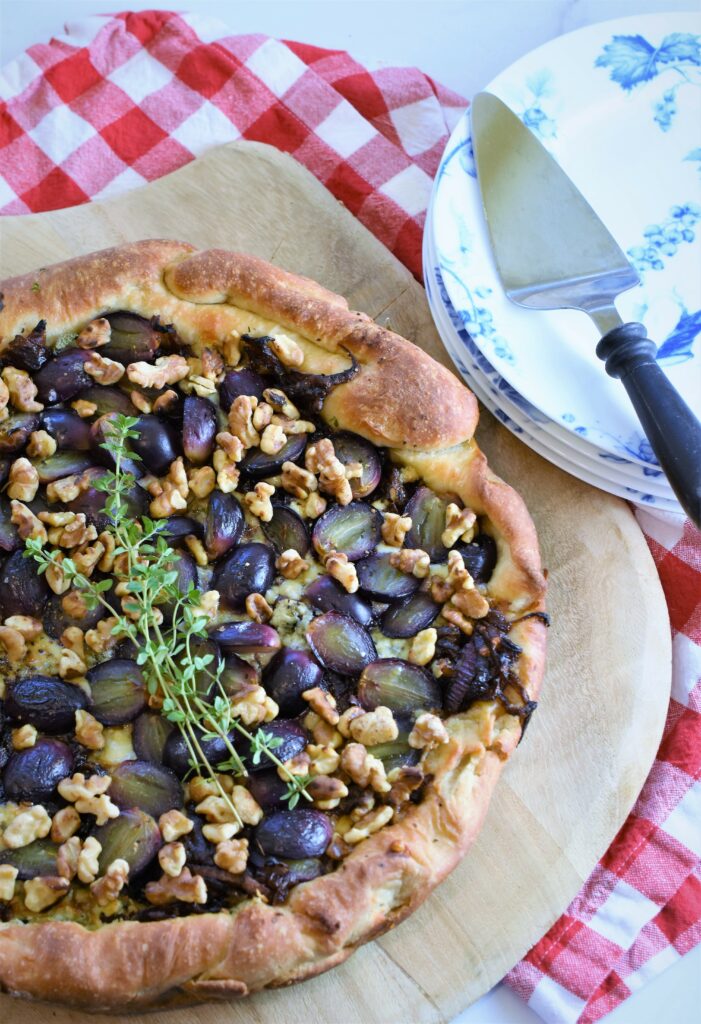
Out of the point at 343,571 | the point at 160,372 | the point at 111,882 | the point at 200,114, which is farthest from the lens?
the point at 200,114

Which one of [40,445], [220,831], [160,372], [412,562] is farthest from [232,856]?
[160,372]

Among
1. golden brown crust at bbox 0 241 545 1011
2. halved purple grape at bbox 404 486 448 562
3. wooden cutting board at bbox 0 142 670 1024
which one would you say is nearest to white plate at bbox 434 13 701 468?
wooden cutting board at bbox 0 142 670 1024

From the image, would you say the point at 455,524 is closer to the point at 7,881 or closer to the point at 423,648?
the point at 423,648

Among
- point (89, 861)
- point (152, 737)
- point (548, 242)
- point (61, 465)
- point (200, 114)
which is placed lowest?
point (89, 861)

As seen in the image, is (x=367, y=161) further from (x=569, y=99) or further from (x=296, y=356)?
(x=296, y=356)

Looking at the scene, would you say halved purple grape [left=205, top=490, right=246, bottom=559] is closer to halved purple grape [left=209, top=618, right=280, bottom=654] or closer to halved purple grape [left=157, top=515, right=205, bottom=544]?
halved purple grape [left=157, top=515, right=205, bottom=544]

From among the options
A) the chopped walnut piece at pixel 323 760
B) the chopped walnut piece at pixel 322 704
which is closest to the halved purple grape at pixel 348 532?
the chopped walnut piece at pixel 322 704
